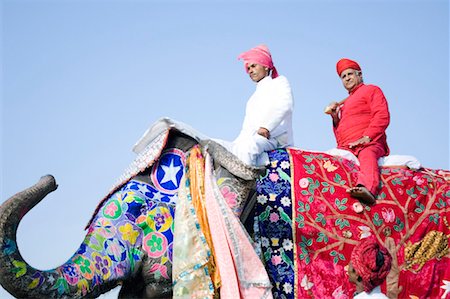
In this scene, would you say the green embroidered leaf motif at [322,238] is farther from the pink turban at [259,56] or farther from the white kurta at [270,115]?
the pink turban at [259,56]

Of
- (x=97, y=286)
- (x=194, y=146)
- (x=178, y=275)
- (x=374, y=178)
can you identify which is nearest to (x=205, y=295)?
(x=178, y=275)

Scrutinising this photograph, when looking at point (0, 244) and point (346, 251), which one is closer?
point (0, 244)

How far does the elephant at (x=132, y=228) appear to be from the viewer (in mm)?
5531

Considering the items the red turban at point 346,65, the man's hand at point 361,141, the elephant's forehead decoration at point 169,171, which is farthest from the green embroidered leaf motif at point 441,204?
the elephant's forehead decoration at point 169,171

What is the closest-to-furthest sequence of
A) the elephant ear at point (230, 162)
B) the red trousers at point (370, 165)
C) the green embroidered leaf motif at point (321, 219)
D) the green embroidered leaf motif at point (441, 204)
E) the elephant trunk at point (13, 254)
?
the elephant trunk at point (13, 254)
the elephant ear at point (230, 162)
the green embroidered leaf motif at point (321, 219)
the red trousers at point (370, 165)
the green embroidered leaf motif at point (441, 204)

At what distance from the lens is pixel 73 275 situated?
18.9 feet

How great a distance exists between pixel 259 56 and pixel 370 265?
2.69 m

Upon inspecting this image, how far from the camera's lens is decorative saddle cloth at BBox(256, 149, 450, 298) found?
653cm

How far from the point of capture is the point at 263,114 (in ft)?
23.5

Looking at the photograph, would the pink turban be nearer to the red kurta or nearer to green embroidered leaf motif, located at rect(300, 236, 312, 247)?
the red kurta

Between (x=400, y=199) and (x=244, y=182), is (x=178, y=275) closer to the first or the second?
(x=244, y=182)

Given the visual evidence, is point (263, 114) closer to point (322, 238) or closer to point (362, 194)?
point (362, 194)

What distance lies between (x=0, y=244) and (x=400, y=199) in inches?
111

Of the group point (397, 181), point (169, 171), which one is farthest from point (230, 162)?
point (397, 181)
